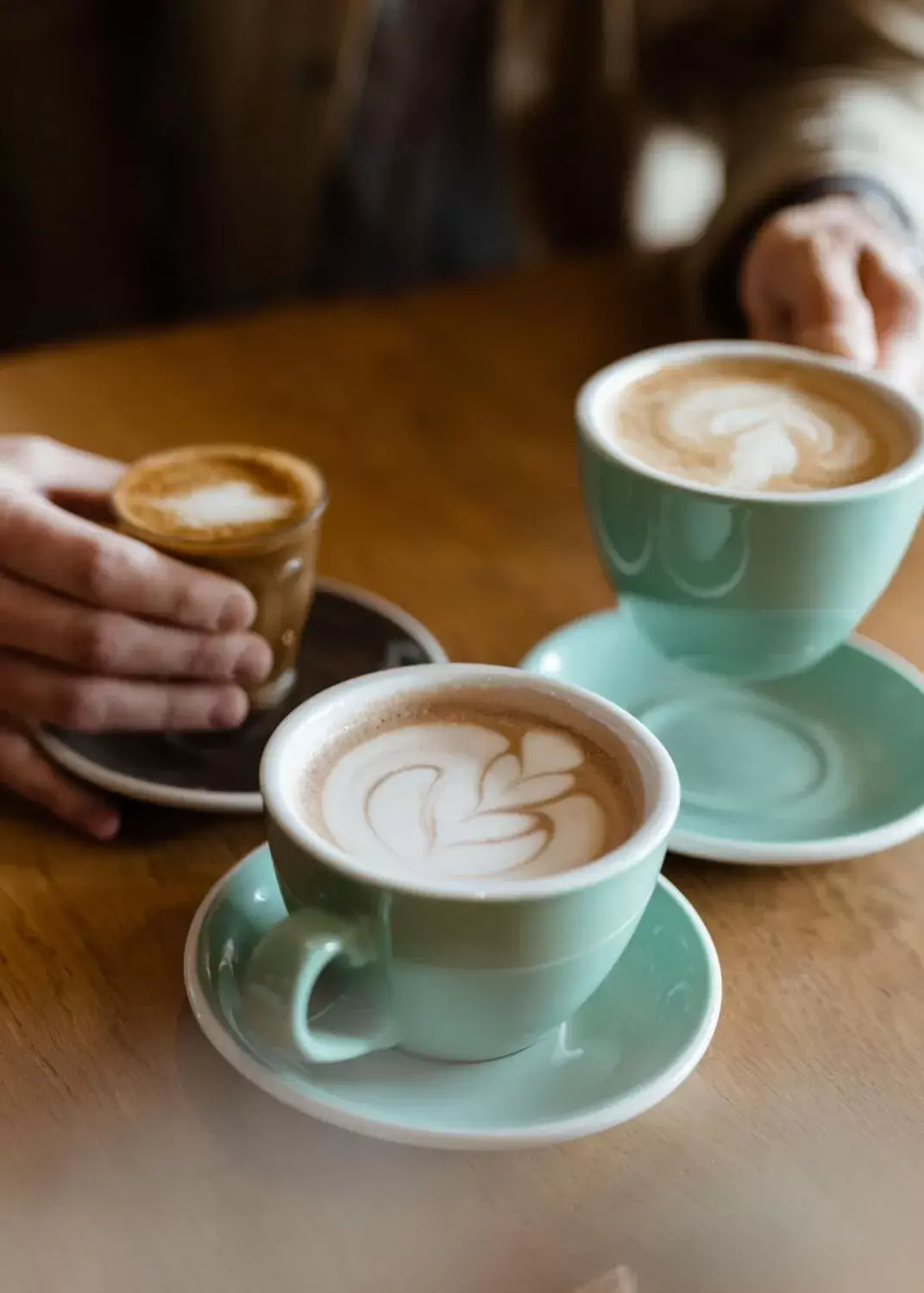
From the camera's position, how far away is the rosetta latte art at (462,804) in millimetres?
468

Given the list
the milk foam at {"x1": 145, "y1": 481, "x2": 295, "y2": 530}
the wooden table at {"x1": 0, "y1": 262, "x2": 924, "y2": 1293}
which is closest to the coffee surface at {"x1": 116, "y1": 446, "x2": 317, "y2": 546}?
the milk foam at {"x1": 145, "y1": 481, "x2": 295, "y2": 530}

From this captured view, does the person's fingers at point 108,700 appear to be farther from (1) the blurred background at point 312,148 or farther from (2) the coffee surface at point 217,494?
(1) the blurred background at point 312,148

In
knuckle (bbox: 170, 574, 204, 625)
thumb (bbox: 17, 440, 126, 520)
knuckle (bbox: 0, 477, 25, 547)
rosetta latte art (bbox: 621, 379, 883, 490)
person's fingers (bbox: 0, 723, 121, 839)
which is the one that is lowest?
A: person's fingers (bbox: 0, 723, 121, 839)

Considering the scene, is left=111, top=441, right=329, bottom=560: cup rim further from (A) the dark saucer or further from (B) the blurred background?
(B) the blurred background

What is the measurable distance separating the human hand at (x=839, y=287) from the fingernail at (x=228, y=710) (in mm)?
379

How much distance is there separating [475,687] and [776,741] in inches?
8.7

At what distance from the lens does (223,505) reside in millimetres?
723

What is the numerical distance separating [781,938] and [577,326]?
0.69 m

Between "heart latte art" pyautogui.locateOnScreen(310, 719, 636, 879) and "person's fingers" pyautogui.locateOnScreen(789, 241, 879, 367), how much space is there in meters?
0.35

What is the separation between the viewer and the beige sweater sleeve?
100cm

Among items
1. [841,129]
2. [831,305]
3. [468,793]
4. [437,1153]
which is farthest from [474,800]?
[841,129]

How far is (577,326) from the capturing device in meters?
1.14

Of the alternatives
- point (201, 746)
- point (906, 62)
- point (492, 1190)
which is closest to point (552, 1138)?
point (492, 1190)

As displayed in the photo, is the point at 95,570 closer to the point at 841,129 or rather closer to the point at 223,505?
the point at 223,505
